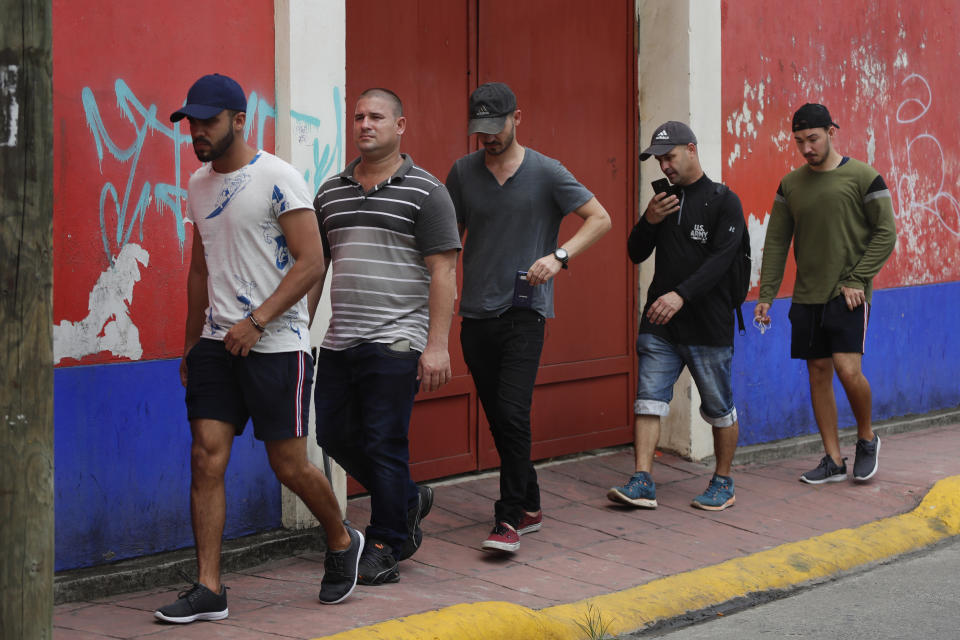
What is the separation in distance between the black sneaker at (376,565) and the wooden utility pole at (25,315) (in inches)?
72.0

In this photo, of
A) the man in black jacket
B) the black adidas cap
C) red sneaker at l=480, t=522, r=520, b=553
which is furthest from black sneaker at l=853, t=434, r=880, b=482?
red sneaker at l=480, t=522, r=520, b=553

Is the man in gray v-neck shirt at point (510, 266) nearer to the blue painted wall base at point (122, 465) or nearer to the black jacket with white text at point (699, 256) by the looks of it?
the black jacket with white text at point (699, 256)

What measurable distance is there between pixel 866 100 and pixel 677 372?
3.66 meters

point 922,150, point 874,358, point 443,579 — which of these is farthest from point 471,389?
point 922,150

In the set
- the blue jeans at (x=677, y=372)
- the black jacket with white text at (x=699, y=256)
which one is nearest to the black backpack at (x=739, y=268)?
the black jacket with white text at (x=699, y=256)

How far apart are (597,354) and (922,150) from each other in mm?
3722

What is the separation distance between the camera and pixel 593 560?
564 cm

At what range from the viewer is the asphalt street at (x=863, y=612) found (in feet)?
15.6

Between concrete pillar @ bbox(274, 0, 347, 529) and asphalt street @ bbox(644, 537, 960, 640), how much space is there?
1.80 m

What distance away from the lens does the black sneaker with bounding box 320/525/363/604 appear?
4816mm

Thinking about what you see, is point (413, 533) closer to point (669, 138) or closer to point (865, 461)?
point (669, 138)

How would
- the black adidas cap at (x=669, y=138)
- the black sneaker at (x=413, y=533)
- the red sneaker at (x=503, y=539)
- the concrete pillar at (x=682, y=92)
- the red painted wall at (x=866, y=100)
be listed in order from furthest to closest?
the red painted wall at (x=866, y=100) → the concrete pillar at (x=682, y=92) → the black adidas cap at (x=669, y=138) → the red sneaker at (x=503, y=539) → the black sneaker at (x=413, y=533)

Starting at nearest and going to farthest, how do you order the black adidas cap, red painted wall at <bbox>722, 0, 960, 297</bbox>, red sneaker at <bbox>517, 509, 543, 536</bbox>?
red sneaker at <bbox>517, 509, 543, 536</bbox> < the black adidas cap < red painted wall at <bbox>722, 0, 960, 297</bbox>

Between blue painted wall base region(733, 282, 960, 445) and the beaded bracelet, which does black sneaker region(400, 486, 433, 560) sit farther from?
blue painted wall base region(733, 282, 960, 445)
